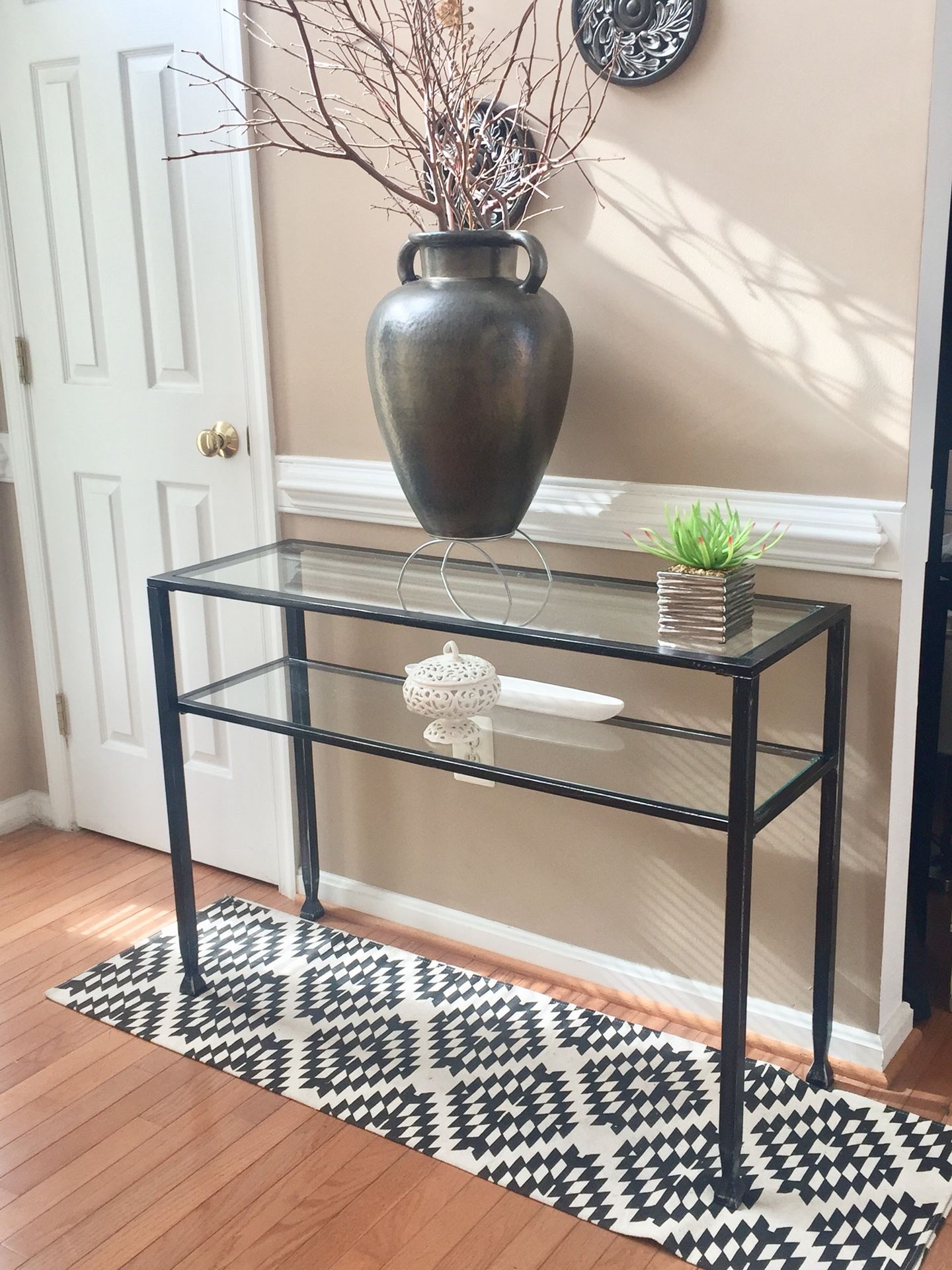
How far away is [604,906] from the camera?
2275mm

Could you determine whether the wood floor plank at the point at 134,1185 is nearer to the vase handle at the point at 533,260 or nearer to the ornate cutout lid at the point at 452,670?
the ornate cutout lid at the point at 452,670

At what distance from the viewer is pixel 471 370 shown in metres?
1.78

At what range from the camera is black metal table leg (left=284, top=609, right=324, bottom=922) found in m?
2.49

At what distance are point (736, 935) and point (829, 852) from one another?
0.34 m

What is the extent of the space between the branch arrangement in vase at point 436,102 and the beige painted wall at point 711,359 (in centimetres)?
7

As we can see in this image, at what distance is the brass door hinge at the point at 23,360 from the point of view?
278 centimetres

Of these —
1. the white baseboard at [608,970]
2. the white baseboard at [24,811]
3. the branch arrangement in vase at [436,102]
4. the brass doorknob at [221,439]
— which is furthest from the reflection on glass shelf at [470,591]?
the white baseboard at [24,811]

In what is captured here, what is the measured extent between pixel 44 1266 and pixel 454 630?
1.05 meters

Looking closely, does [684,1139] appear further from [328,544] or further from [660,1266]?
[328,544]

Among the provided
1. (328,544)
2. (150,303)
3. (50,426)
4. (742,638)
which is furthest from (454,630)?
(50,426)

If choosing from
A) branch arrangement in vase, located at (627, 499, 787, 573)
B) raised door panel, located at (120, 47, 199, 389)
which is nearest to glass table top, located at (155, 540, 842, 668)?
branch arrangement in vase, located at (627, 499, 787, 573)

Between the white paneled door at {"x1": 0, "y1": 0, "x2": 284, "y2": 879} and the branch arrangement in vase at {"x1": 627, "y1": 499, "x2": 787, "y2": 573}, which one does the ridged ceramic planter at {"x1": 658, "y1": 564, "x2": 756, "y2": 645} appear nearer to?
the branch arrangement in vase at {"x1": 627, "y1": 499, "x2": 787, "y2": 573}

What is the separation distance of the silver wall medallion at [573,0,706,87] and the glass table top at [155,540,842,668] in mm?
804

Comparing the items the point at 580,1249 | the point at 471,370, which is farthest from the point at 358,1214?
the point at 471,370
